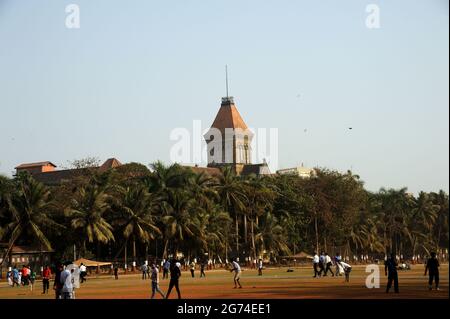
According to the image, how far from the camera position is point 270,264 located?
267ft

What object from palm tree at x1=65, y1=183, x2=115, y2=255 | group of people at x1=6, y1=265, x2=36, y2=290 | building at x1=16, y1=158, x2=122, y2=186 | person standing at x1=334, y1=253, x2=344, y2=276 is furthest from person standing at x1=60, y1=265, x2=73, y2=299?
building at x1=16, y1=158, x2=122, y2=186

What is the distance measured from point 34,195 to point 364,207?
50058 millimetres

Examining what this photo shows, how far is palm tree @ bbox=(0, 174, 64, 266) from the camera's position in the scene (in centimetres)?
6047

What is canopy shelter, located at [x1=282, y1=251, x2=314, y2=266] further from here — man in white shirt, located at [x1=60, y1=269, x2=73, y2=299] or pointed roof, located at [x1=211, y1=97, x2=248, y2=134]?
man in white shirt, located at [x1=60, y1=269, x2=73, y2=299]

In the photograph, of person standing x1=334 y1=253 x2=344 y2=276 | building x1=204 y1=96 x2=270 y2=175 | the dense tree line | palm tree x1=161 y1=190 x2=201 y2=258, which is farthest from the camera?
building x1=204 y1=96 x2=270 y2=175

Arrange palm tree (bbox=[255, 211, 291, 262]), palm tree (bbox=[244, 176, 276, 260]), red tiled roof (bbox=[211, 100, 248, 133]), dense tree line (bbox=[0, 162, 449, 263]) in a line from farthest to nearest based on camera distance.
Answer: red tiled roof (bbox=[211, 100, 248, 133]) → palm tree (bbox=[255, 211, 291, 262]) → palm tree (bbox=[244, 176, 276, 260]) → dense tree line (bbox=[0, 162, 449, 263])

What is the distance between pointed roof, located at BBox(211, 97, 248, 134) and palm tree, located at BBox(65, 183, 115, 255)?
241 feet

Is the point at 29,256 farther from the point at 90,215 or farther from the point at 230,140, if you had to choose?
the point at 230,140

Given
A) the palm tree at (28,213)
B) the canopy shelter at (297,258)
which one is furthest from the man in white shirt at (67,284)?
the canopy shelter at (297,258)

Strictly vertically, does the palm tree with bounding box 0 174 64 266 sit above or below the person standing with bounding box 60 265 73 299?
above

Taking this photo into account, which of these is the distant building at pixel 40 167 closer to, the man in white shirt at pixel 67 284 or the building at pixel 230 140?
the building at pixel 230 140

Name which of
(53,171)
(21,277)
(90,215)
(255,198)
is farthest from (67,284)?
(53,171)

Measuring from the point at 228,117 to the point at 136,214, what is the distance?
243ft
